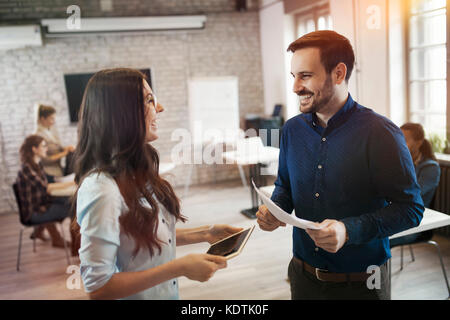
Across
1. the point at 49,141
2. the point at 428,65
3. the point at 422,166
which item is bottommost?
the point at 422,166

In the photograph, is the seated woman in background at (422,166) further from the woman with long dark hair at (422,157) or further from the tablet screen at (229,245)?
the tablet screen at (229,245)

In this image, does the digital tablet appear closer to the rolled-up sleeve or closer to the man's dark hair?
the rolled-up sleeve

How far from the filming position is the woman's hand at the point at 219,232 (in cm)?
143

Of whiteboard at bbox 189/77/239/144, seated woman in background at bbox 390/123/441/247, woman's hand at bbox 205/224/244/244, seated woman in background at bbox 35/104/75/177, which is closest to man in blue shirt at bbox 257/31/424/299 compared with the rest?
woman's hand at bbox 205/224/244/244

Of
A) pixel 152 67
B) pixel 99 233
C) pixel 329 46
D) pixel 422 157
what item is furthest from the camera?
pixel 152 67

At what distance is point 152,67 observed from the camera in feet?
20.8

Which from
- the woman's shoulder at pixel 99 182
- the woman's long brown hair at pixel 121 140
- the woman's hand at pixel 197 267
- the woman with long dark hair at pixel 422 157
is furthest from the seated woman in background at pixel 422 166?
the woman's shoulder at pixel 99 182

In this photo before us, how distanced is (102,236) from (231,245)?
422 mm

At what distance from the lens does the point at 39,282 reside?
11.6 feet

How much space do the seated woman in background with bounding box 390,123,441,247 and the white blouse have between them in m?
2.09

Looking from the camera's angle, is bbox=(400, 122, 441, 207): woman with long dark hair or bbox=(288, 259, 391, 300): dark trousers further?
bbox=(400, 122, 441, 207): woman with long dark hair

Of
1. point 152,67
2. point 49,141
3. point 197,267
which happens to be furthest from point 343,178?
point 152,67

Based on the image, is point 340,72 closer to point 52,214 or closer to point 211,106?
point 52,214

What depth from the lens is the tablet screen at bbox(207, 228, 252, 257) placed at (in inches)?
48.4
